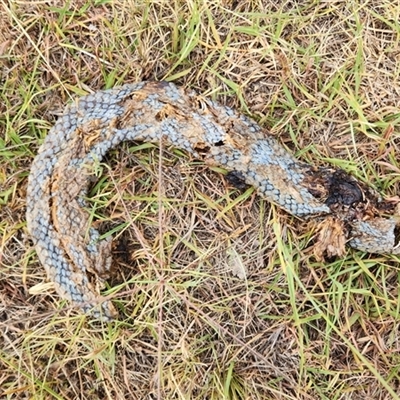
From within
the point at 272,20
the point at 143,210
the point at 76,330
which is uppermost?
the point at 272,20

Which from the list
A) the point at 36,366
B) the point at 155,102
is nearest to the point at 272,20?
the point at 155,102

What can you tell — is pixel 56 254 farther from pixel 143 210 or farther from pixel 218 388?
pixel 218 388

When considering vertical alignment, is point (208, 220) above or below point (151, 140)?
below

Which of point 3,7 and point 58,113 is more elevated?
point 3,7
